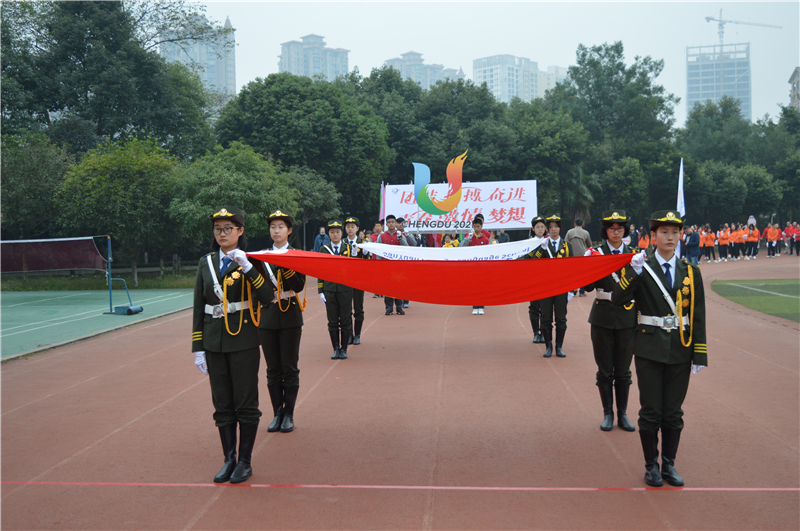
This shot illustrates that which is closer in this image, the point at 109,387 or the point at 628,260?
the point at 628,260

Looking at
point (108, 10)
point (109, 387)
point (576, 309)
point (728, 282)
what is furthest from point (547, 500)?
point (108, 10)

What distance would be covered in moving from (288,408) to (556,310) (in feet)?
13.8

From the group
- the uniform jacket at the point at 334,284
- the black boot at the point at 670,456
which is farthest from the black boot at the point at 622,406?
the uniform jacket at the point at 334,284

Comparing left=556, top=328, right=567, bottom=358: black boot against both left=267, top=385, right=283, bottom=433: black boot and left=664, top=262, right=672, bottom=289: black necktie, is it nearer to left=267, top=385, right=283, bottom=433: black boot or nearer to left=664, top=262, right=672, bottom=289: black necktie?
left=664, top=262, right=672, bottom=289: black necktie

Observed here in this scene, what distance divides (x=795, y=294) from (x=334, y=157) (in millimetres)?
20900

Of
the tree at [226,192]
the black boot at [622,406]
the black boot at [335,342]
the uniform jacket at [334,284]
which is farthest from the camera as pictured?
the tree at [226,192]

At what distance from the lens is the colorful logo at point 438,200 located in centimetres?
2030

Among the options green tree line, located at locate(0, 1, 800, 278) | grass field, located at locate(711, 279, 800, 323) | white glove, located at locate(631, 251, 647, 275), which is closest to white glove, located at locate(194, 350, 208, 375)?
white glove, located at locate(631, 251, 647, 275)

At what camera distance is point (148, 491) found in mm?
4203

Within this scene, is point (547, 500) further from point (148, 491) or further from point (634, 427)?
point (148, 491)

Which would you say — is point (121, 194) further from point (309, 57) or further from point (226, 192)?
point (309, 57)

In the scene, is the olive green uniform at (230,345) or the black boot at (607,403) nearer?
the olive green uniform at (230,345)

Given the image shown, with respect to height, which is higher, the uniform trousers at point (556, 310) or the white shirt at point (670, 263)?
the white shirt at point (670, 263)

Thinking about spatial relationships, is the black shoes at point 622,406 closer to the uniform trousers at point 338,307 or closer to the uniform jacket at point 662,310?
the uniform jacket at point 662,310
